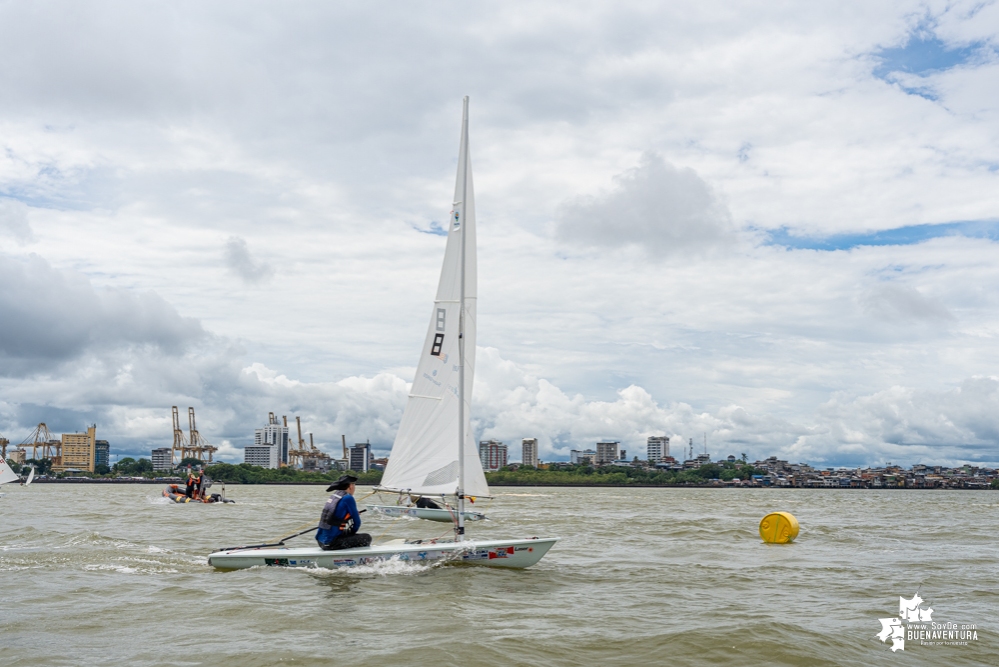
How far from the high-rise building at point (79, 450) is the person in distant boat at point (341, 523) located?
590ft

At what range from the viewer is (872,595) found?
1278cm

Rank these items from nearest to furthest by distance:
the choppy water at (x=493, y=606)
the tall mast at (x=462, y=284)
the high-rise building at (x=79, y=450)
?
the choppy water at (x=493, y=606)
the tall mast at (x=462, y=284)
the high-rise building at (x=79, y=450)

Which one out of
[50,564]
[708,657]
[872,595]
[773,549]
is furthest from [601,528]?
[708,657]

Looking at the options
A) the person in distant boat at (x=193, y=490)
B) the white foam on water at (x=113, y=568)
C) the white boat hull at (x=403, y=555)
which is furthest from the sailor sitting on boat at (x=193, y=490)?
the white boat hull at (x=403, y=555)

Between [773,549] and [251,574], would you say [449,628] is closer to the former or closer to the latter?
[251,574]

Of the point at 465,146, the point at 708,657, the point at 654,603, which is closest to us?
the point at 708,657

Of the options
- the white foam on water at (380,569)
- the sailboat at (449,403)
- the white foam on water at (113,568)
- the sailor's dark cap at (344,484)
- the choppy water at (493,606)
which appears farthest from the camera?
the sailboat at (449,403)

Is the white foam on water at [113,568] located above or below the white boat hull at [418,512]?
above

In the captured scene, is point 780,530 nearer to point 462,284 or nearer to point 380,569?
point 462,284

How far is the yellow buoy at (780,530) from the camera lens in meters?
21.9

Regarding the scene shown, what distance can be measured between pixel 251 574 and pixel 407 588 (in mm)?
3174

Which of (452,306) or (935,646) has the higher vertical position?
(452,306)

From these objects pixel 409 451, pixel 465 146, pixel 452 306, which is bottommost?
pixel 409 451

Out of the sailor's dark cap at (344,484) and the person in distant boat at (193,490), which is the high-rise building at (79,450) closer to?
the person in distant boat at (193,490)
